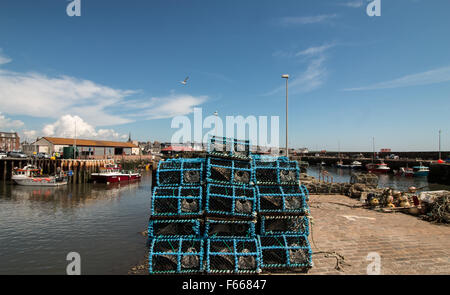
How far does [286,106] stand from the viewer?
14727 mm

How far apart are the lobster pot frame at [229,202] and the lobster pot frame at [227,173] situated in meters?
0.32

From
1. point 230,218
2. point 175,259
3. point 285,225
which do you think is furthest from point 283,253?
point 175,259

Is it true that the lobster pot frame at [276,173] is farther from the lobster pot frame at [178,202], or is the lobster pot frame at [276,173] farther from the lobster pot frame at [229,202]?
the lobster pot frame at [178,202]

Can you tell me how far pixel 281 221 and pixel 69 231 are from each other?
14.9m

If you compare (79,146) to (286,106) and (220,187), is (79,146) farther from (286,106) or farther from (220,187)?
(220,187)

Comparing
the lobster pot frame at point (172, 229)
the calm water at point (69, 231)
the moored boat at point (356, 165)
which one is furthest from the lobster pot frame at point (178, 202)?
the moored boat at point (356, 165)

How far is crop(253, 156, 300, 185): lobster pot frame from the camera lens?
7.64m

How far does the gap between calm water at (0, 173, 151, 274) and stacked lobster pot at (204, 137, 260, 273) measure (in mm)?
5996

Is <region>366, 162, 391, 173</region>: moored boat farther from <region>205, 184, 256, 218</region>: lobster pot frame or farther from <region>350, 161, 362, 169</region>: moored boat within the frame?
<region>205, 184, 256, 218</region>: lobster pot frame

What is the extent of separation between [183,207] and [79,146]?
55.6 m

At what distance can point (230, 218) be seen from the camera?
258 inches

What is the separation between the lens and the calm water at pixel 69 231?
1095 centimetres
